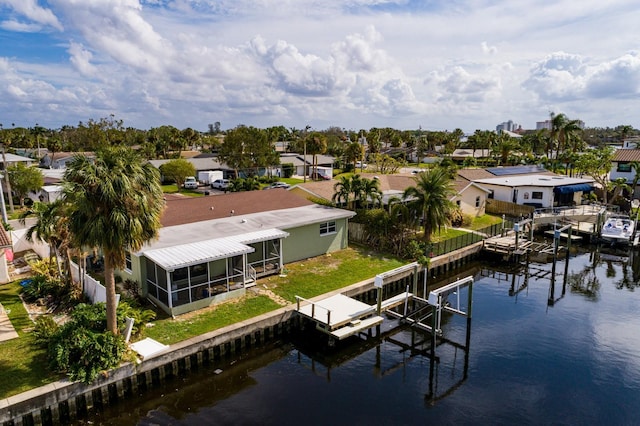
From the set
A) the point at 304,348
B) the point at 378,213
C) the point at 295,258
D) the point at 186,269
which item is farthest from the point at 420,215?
the point at 186,269

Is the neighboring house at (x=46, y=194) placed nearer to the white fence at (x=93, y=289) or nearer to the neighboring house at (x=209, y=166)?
the white fence at (x=93, y=289)

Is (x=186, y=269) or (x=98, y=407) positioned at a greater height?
(x=186, y=269)

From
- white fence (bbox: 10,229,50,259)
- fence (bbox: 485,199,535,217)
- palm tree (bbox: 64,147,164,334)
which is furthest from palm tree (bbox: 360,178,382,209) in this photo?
white fence (bbox: 10,229,50,259)

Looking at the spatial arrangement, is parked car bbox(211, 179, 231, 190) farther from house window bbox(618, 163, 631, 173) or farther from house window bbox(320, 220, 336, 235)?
house window bbox(618, 163, 631, 173)

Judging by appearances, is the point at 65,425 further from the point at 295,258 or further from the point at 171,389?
Answer: the point at 295,258

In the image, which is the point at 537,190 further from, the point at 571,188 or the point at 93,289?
the point at 93,289

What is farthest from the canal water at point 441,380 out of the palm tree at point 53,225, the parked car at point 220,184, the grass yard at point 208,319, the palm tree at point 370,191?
the parked car at point 220,184
